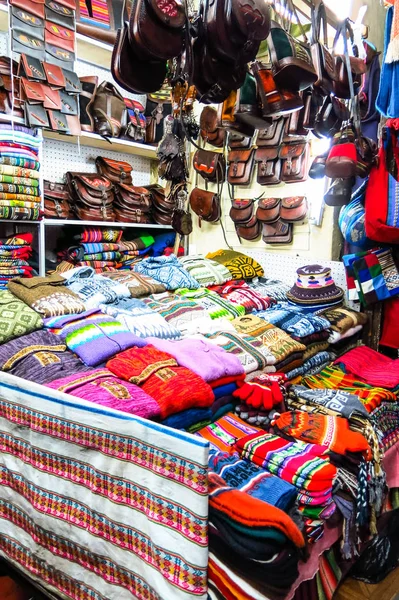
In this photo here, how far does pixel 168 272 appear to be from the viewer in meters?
2.46

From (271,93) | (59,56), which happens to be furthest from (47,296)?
(59,56)

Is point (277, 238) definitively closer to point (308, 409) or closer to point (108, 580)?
point (308, 409)

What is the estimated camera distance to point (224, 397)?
4.74 feet

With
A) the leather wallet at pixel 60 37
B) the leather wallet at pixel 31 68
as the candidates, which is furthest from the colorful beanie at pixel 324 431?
the leather wallet at pixel 60 37

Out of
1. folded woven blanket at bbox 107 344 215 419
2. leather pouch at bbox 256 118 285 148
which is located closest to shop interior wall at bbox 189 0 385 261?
leather pouch at bbox 256 118 285 148

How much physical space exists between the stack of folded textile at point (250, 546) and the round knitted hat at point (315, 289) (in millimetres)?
1792

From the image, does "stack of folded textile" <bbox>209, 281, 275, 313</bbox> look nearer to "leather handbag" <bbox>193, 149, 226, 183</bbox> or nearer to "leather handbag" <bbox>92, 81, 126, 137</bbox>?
"leather handbag" <bbox>193, 149, 226, 183</bbox>

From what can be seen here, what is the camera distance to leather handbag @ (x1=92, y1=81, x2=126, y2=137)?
2965 mm

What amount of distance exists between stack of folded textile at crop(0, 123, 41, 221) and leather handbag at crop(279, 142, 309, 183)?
1.65m

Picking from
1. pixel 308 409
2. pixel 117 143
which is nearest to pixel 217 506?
pixel 308 409

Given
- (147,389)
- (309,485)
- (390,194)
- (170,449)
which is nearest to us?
(170,449)

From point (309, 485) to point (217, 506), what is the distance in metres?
0.30

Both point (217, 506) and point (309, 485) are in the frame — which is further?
point (309, 485)

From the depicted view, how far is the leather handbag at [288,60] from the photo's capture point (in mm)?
1419
